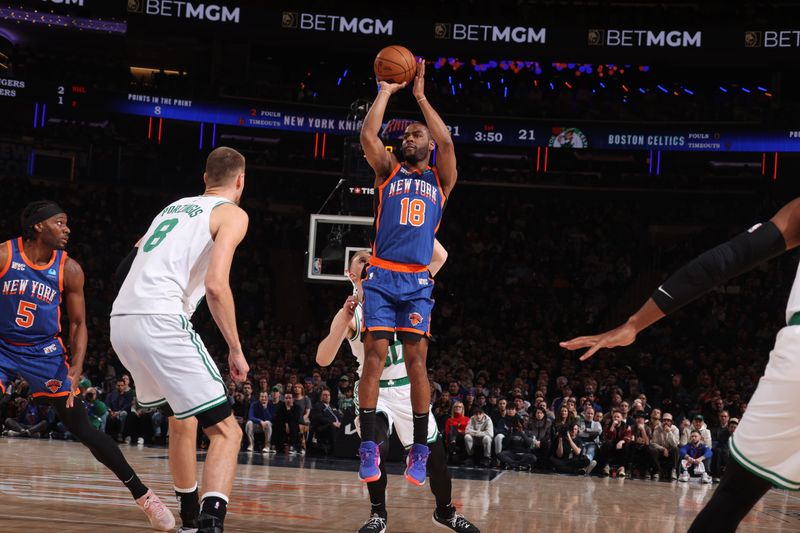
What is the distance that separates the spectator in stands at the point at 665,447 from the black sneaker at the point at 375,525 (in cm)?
962

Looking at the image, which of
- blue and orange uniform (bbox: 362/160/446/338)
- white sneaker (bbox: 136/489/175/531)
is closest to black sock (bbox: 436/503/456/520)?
blue and orange uniform (bbox: 362/160/446/338)

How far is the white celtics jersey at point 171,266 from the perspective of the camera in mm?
4309

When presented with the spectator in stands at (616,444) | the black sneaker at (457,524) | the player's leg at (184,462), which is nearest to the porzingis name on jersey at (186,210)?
the player's leg at (184,462)

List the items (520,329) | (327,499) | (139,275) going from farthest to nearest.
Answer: (520,329) → (327,499) → (139,275)

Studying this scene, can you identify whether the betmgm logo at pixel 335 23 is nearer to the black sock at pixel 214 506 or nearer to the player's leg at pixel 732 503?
the black sock at pixel 214 506

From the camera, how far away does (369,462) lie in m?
5.34

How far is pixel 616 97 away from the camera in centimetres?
2570

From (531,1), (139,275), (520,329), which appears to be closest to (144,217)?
(520,329)

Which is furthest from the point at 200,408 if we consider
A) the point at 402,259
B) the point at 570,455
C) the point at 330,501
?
the point at 570,455

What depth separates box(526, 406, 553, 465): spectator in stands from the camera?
14219mm

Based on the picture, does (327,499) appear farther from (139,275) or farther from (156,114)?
(156,114)

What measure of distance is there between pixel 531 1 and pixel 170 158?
10945 mm

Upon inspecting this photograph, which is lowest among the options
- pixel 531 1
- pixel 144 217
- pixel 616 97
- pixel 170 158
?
pixel 144 217

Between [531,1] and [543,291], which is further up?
[531,1]
